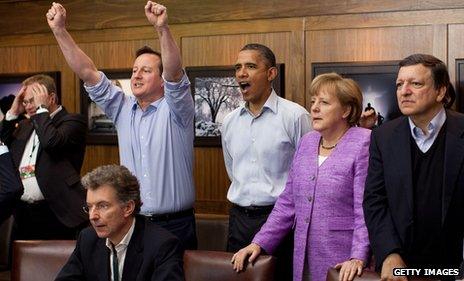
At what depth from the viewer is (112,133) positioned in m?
5.55

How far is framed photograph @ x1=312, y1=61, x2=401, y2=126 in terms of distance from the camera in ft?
15.1

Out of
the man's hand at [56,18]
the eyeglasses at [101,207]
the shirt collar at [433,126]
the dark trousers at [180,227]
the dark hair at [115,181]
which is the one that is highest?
the man's hand at [56,18]

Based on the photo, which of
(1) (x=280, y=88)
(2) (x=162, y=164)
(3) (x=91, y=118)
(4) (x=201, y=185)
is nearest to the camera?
(2) (x=162, y=164)

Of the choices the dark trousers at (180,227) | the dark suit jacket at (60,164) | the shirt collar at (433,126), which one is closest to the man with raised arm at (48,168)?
the dark suit jacket at (60,164)

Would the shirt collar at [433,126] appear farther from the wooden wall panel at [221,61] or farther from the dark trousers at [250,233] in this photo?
the wooden wall panel at [221,61]

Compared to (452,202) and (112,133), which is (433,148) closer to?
(452,202)

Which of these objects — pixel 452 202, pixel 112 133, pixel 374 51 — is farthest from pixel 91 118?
pixel 452 202

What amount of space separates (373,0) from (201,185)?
1.83 m

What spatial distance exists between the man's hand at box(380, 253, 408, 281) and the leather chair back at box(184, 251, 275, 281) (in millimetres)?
437

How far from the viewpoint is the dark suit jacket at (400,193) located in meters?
2.57

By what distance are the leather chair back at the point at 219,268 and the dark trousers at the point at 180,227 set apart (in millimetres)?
540

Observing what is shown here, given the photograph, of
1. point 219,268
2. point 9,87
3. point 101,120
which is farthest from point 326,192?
point 9,87

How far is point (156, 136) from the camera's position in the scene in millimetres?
3393

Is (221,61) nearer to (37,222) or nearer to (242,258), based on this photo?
(37,222)
